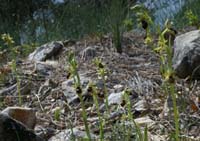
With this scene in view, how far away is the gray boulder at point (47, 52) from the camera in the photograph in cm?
467

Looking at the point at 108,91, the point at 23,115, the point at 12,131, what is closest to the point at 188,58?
the point at 108,91

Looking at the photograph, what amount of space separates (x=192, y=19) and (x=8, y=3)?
9023 mm

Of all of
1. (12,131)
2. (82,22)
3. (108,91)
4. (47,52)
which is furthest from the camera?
(82,22)

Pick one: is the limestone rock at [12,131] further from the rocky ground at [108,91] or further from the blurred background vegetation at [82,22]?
the blurred background vegetation at [82,22]

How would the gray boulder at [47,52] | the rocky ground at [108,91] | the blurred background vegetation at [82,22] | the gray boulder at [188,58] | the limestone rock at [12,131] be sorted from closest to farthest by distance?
the limestone rock at [12,131], the rocky ground at [108,91], the gray boulder at [188,58], the gray boulder at [47,52], the blurred background vegetation at [82,22]

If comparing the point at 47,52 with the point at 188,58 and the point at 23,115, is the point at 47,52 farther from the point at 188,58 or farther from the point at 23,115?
the point at 23,115

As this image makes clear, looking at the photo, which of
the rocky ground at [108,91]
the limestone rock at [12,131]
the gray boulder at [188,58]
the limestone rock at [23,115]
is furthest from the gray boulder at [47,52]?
the limestone rock at [12,131]

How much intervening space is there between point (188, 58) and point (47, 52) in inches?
66.2

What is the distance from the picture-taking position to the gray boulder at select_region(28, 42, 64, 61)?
467 centimetres

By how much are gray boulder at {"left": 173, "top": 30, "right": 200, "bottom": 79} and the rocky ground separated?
89 mm

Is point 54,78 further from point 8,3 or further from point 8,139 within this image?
point 8,3

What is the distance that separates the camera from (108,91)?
330 cm

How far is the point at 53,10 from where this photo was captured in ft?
32.5

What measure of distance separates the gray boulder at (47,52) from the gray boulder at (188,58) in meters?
1.54
